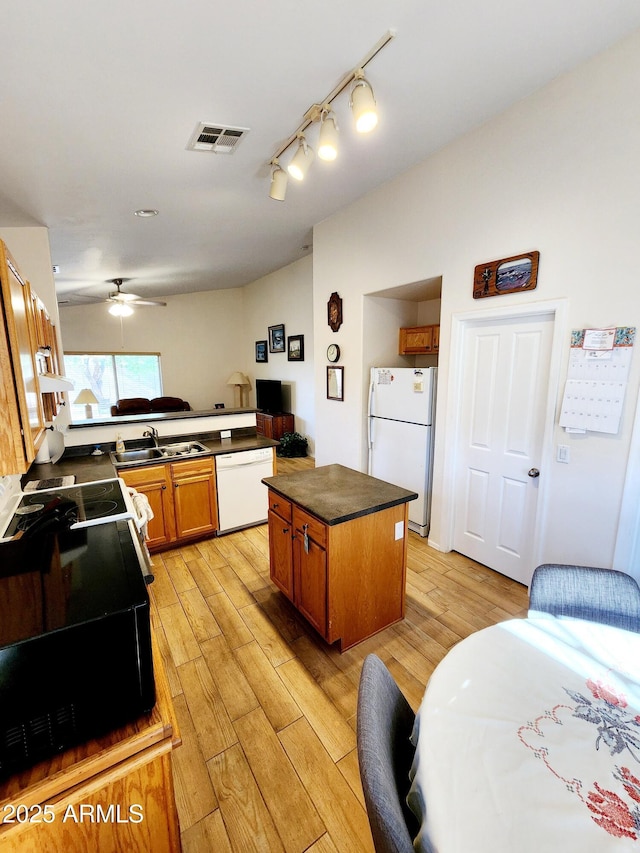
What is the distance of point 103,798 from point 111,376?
788 centimetres

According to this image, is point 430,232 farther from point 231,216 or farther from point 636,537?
point 636,537

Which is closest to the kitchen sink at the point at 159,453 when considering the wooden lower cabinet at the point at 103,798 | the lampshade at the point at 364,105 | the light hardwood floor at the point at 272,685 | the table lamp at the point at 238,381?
the light hardwood floor at the point at 272,685

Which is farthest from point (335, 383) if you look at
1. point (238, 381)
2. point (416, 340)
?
point (238, 381)

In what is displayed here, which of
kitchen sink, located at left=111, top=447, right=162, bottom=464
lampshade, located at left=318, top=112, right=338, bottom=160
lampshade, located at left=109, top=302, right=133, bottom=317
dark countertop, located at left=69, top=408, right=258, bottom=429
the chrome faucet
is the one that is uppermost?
lampshade, located at left=318, top=112, right=338, bottom=160

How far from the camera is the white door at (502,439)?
257 centimetres

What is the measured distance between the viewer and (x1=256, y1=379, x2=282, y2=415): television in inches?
281

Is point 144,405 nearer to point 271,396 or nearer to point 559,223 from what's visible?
point 271,396

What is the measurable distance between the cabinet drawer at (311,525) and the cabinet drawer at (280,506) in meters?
0.07

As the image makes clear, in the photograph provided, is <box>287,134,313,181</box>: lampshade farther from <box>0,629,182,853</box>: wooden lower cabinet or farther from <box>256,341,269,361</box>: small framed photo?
<box>256,341,269,361</box>: small framed photo

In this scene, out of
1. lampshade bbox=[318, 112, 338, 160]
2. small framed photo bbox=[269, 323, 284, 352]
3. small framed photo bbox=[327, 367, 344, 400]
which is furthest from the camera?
small framed photo bbox=[269, 323, 284, 352]

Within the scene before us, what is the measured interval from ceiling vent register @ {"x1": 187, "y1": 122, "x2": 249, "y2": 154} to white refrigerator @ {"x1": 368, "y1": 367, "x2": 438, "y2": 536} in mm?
2128

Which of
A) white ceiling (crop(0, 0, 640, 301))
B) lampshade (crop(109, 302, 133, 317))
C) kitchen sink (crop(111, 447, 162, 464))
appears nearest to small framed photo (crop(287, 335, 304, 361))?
lampshade (crop(109, 302, 133, 317))

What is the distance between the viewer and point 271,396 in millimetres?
7191

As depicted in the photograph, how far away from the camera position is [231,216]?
3.55m
